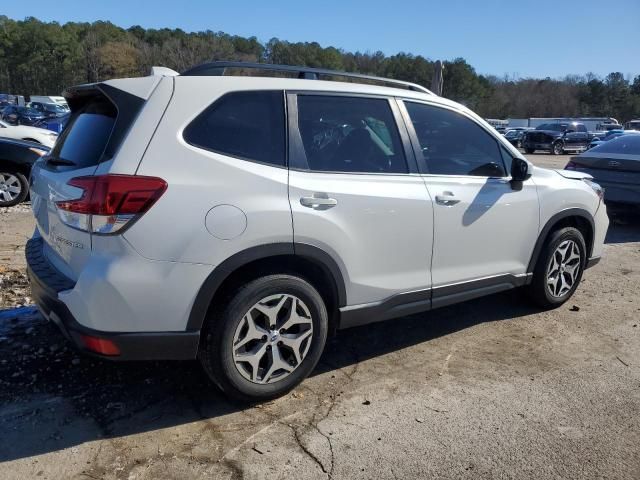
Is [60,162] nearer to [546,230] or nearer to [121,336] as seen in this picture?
[121,336]

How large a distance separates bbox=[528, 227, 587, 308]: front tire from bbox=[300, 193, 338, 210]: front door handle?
7.51ft

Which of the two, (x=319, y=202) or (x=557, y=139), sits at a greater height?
(x=319, y=202)

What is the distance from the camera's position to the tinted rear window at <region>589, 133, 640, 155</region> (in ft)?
27.8

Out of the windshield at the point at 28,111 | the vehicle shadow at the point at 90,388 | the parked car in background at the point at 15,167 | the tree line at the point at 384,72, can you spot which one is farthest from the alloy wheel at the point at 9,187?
the tree line at the point at 384,72

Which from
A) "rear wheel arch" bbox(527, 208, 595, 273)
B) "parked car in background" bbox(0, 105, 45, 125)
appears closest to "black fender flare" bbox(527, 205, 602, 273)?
"rear wheel arch" bbox(527, 208, 595, 273)

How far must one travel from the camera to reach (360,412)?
3.08 m

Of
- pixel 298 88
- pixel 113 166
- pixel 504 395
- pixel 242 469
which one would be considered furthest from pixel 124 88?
pixel 504 395

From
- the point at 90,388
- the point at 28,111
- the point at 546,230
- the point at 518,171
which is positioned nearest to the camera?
the point at 90,388

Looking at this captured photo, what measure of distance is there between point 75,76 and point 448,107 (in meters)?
93.4

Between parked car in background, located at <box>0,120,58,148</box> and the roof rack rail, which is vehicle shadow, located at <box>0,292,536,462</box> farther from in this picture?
parked car in background, located at <box>0,120,58,148</box>

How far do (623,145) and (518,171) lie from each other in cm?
593

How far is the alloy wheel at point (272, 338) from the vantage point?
293cm

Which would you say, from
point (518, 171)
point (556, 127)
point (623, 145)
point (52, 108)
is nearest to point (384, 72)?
point (556, 127)

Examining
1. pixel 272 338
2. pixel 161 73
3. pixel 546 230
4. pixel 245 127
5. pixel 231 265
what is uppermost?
pixel 161 73
